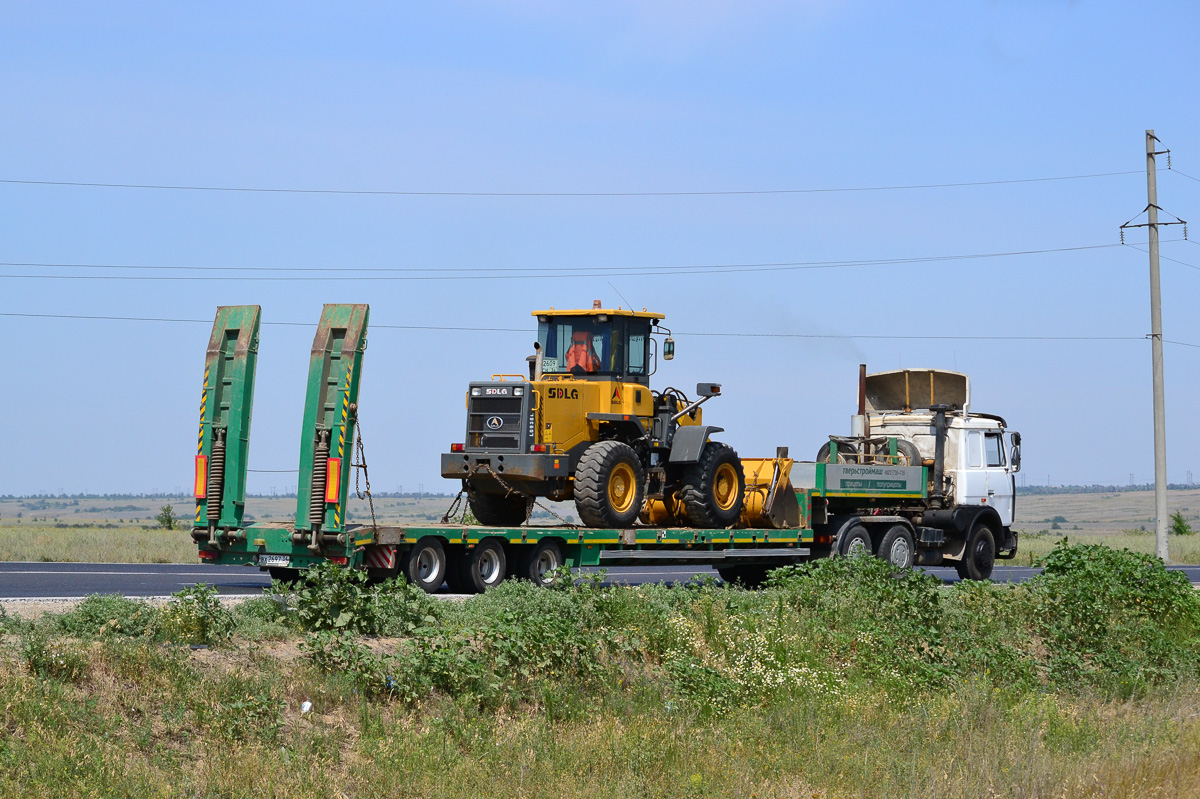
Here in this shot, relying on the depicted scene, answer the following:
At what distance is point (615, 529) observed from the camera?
61.1ft

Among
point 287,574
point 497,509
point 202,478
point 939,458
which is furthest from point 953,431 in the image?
point 202,478

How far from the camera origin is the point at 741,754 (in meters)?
9.52

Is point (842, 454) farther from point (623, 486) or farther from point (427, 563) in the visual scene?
point (427, 563)

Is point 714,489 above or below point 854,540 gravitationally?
above

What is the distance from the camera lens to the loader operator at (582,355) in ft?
63.7

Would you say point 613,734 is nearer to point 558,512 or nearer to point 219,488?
point 219,488

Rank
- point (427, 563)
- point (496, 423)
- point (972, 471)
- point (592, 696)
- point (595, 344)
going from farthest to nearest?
point (972, 471) < point (595, 344) < point (496, 423) < point (427, 563) < point (592, 696)

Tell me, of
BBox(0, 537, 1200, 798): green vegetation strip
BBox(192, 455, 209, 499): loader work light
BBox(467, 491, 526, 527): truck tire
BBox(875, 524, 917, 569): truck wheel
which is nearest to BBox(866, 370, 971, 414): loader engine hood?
BBox(875, 524, 917, 569): truck wheel

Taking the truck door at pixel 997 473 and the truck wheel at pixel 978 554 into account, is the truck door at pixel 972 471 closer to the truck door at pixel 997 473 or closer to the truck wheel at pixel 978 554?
the truck door at pixel 997 473

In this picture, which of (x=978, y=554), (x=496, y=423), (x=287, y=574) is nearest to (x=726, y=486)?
(x=496, y=423)

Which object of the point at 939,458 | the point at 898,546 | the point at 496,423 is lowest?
the point at 898,546

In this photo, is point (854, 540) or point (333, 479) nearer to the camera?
point (333, 479)

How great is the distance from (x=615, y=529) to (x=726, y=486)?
8.69ft

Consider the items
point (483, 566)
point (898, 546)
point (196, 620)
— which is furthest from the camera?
point (898, 546)
